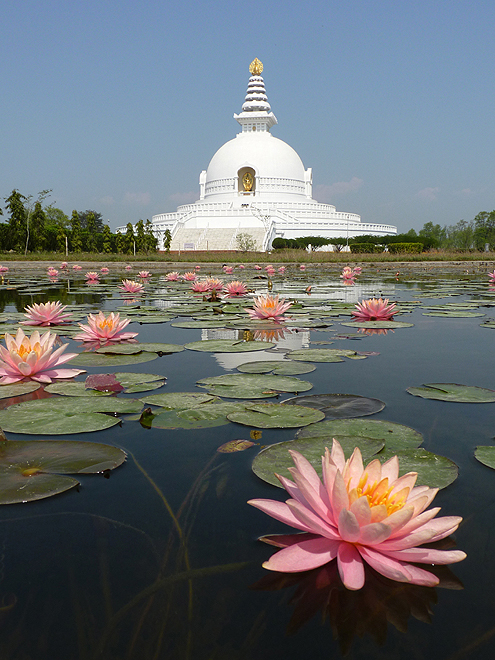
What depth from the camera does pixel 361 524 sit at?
90 cm

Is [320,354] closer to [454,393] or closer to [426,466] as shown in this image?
[454,393]

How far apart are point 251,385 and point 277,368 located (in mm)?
371

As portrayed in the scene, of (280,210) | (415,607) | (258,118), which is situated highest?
(258,118)

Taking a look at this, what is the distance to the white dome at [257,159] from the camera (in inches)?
1656

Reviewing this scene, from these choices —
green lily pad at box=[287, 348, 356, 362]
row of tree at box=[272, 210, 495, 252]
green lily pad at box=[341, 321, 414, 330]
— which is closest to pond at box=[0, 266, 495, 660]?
green lily pad at box=[287, 348, 356, 362]

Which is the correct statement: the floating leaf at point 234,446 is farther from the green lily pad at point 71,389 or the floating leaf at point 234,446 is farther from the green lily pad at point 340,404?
the green lily pad at point 71,389

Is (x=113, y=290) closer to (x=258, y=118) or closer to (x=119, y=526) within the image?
(x=119, y=526)

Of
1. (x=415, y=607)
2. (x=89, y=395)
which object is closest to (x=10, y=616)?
(x=415, y=607)

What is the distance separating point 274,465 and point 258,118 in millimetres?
47718

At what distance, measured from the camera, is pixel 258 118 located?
4491 cm

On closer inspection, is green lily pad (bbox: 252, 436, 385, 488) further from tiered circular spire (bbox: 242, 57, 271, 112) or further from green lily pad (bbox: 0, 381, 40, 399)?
tiered circular spire (bbox: 242, 57, 271, 112)

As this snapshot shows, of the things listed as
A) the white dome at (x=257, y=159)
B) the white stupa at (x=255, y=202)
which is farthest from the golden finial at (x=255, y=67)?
the white dome at (x=257, y=159)

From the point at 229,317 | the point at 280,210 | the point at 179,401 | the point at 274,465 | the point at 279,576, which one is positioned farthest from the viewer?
the point at 280,210

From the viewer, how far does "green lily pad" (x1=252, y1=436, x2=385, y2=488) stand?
1293 millimetres
